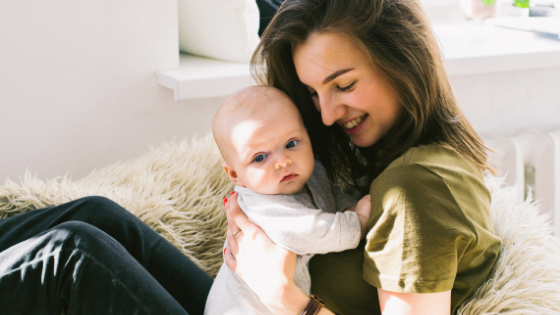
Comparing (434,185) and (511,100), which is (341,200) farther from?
(511,100)

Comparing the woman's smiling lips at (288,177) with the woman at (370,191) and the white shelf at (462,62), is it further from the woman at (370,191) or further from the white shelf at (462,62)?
the white shelf at (462,62)

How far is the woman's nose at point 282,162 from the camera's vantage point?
0.94 metres

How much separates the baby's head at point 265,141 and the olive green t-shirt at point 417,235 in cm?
17

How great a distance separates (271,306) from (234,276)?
0.42 ft

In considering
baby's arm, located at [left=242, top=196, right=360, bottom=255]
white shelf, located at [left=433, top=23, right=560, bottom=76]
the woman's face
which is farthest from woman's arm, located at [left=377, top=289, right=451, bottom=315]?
white shelf, located at [left=433, top=23, right=560, bottom=76]

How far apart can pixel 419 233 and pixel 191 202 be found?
2.79ft

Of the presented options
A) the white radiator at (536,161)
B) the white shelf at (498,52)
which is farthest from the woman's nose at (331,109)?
the white radiator at (536,161)

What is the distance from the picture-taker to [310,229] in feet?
2.89

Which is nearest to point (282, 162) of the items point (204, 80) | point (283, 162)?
point (283, 162)

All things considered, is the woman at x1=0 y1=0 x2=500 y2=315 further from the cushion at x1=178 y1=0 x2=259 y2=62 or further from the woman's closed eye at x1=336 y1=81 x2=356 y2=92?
the cushion at x1=178 y1=0 x2=259 y2=62

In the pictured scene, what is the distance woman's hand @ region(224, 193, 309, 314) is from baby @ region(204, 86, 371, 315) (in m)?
0.02

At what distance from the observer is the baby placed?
0.90 m

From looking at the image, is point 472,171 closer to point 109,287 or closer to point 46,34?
point 109,287

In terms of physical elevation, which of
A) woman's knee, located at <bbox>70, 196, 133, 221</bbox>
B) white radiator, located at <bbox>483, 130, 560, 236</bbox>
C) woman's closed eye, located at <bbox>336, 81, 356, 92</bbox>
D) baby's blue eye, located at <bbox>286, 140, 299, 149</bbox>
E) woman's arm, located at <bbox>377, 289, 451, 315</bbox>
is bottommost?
white radiator, located at <bbox>483, 130, 560, 236</bbox>
